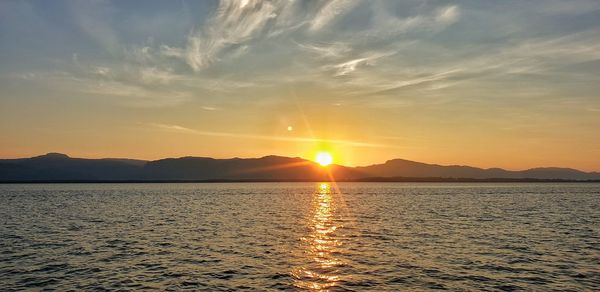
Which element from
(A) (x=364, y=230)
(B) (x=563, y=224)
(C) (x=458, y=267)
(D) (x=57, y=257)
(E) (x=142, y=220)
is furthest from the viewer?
(E) (x=142, y=220)

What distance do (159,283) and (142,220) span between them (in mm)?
57093

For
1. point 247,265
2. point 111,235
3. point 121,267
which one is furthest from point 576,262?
point 111,235

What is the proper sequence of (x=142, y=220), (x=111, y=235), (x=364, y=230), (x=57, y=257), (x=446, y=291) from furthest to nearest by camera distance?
(x=142, y=220)
(x=364, y=230)
(x=111, y=235)
(x=57, y=257)
(x=446, y=291)

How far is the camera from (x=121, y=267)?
138 ft

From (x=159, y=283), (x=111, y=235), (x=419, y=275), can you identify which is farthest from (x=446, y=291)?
(x=111, y=235)

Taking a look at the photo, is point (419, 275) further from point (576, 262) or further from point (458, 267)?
point (576, 262)

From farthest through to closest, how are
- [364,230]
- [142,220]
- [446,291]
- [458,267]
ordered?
[142,220], [364,230], [458,267], [446,291]

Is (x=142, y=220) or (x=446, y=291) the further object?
(x=142, y=220)

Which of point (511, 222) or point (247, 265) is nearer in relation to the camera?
point (247, 265)

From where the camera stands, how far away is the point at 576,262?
43.8 m

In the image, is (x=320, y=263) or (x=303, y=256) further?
(x=303, y=256)

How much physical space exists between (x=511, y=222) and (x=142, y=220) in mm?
70896

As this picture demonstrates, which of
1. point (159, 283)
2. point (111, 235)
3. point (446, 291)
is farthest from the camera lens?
point (111, 235)

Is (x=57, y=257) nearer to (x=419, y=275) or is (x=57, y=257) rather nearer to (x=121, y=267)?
(x=121, y=267)
